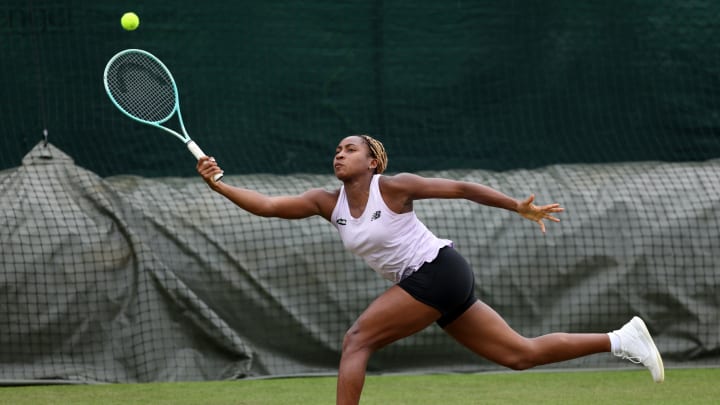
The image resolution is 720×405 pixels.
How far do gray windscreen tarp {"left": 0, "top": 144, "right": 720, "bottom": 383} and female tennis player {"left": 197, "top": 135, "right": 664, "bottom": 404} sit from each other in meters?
2.34

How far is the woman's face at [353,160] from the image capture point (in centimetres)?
527

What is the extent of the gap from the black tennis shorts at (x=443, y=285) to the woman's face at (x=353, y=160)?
0.52 m

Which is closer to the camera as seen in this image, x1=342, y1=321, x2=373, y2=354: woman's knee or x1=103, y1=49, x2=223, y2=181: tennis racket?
x1=342, y1=321, x2=373, y2=354: woman's knee

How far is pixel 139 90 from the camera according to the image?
5.93 metres

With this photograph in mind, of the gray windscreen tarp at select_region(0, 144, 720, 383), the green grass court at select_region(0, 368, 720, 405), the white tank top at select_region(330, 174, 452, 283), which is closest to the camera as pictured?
the white tank top at select_region(330, 174, 452, 283)

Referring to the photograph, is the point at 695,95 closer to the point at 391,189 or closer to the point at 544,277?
the point at 544,277

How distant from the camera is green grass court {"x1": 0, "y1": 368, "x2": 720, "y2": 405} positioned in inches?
260

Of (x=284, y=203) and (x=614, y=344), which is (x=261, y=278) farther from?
(x=614, y=344)

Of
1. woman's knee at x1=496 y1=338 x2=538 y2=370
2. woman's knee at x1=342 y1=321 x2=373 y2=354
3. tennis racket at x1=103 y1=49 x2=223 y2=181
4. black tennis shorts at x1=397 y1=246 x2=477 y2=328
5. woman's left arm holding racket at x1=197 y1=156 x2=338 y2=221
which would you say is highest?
tennis racket at x1=103 y1=49 x2=223 y2=181

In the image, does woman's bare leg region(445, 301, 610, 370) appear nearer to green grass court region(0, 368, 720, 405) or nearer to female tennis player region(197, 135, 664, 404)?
female tennis player region(197, 135, 664, 404)

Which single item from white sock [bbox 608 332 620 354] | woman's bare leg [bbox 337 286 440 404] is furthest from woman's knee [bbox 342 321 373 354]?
white sock [bbox 608 332 620 354]

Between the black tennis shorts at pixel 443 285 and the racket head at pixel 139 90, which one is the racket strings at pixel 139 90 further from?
the black tennis shorts at pixel 443 285

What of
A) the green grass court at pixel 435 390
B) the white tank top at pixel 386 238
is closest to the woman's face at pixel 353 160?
the white tank top at pixel 386 238

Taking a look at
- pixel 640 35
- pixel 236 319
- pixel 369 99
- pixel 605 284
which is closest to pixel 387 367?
pixel 236 319
